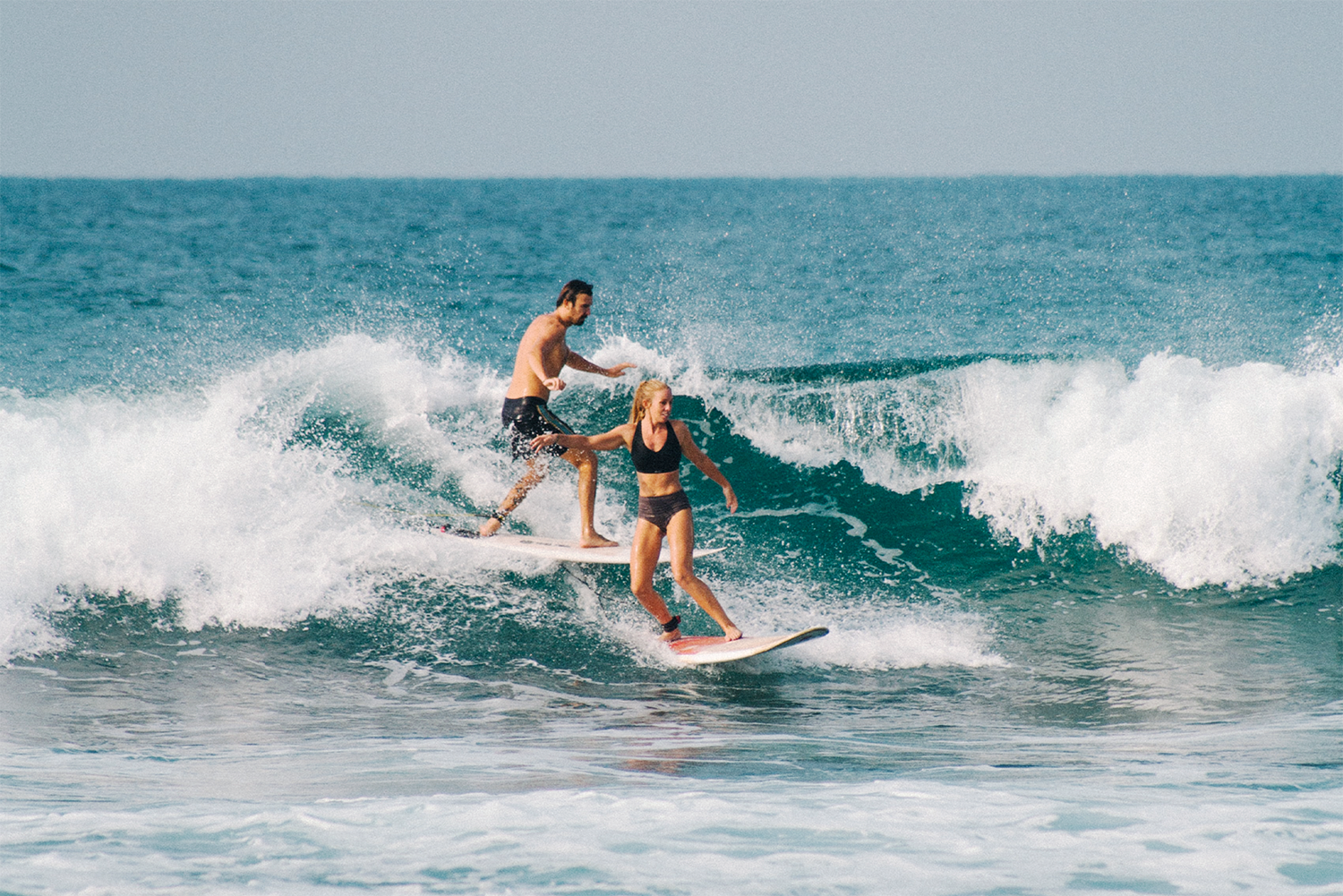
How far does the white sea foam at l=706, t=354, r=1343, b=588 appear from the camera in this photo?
9.05 m

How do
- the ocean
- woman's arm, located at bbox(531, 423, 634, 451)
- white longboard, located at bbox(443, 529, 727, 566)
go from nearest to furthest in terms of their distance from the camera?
the ocean → woman's arm, located at bbox(531, 423, 634, 451) → white longboard, located at bbox(443, 529, 727, 566)

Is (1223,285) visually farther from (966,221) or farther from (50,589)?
(50,589)

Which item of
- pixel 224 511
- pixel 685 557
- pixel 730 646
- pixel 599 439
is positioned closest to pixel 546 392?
pixel 599 439

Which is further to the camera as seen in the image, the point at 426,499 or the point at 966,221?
the point at 966,221

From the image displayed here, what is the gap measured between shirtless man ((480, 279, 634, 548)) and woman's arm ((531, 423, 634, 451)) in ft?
1.59

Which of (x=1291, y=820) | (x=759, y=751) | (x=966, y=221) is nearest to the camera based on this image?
(x=1291, y=820)

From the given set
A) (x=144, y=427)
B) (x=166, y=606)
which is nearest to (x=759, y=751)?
(x=166, y=606)

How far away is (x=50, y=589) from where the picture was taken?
25.5 feet

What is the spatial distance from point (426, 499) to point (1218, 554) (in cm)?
646

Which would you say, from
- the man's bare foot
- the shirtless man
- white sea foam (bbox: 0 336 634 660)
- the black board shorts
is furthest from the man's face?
white sea foam (bbox: 0 336 634 660)

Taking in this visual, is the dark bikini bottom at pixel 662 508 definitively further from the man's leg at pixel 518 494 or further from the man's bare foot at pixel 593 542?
the man's leg at pixel 518 494

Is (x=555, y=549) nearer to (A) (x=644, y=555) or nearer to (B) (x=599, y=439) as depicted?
(A) (x=644, y=555)

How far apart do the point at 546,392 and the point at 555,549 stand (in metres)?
1.14

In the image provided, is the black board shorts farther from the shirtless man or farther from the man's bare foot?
the man's bare foot
